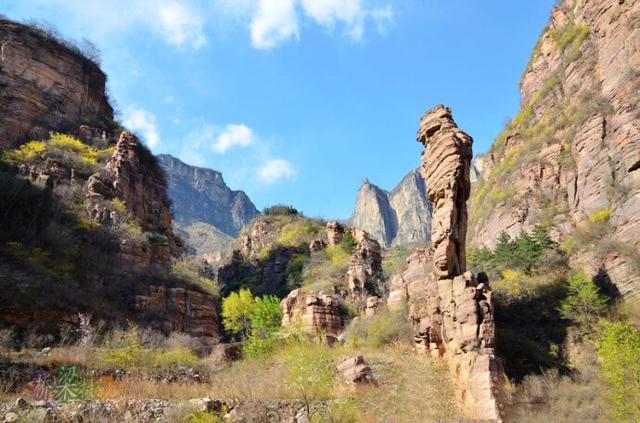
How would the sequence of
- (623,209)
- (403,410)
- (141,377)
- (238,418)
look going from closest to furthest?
1. (238,418)
2. (403,410)
3. (141,377)
4. (623,209)

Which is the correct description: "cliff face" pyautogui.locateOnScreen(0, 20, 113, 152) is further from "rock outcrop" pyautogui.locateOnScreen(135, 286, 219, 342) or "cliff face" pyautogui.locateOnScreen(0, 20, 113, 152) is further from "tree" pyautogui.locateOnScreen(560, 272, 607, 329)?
"tree" pyautogui.locateOnScreen(560, 272, 607, 329)

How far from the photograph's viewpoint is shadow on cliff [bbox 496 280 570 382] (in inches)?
729

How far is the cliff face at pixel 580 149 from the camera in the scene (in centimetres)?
2733

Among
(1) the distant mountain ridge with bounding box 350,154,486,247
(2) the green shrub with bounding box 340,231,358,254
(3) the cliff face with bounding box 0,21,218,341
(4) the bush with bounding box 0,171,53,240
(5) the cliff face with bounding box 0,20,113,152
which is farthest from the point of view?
(1) the distant mountain ridge with bounding box 350,154,486,247

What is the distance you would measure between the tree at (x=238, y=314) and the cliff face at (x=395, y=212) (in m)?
122

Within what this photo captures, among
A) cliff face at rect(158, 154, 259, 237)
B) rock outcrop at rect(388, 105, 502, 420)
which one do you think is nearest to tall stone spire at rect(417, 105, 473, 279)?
rock outcrop at rect(388, 105, 502, 420)

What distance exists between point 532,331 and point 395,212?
157973mm

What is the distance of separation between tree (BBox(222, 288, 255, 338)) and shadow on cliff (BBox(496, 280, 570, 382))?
2614cm

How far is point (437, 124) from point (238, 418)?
682 inches

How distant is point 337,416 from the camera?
10477mm

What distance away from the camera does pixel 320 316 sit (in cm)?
3284

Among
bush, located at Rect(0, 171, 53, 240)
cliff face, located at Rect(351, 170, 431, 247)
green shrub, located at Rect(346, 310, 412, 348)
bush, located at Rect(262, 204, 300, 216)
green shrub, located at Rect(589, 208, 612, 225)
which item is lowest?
green shrub, located at Rect(346, 310, 412, 348)

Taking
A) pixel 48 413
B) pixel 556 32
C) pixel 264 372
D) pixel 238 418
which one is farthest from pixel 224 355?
pixel 556 32

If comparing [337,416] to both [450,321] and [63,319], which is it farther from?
[63,319]
